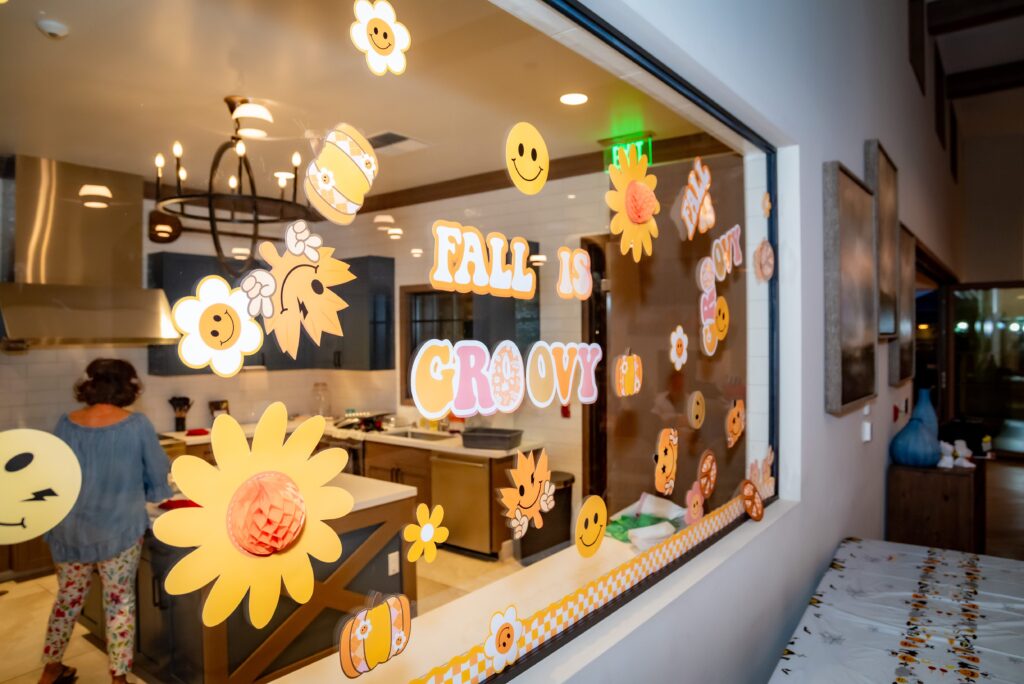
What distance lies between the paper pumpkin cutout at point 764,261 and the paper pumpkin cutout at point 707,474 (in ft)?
2.29

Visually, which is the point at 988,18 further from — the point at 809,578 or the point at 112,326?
the point at 112,326

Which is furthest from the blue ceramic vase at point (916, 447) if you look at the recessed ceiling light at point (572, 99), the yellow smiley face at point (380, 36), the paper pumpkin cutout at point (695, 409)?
the yellow smiley face at point (380, 36)

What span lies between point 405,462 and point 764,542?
1.53 meters

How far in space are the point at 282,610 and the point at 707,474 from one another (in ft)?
4.60

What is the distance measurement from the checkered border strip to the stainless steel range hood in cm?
64

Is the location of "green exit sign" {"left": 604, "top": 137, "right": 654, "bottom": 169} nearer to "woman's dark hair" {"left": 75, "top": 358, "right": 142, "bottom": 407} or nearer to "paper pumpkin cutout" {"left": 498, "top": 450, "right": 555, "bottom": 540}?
"paper pumpkin cutout" {"left": 498, "top": 450, "right": 555, "bottom": 540}

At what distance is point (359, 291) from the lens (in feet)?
2.86

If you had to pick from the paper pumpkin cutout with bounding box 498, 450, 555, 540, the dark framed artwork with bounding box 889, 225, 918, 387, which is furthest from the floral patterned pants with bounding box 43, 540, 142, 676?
the dark framed artwork with bounding box 889, 225, 918, 387

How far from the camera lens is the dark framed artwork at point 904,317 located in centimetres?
402

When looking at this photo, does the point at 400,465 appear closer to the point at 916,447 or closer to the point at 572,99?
the point at 572,99

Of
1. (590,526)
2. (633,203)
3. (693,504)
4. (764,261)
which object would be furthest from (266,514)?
(764,261)

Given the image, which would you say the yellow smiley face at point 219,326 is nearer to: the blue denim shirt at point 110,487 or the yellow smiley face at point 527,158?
the blue denim shirt at point 110,487

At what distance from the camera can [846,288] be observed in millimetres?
2674

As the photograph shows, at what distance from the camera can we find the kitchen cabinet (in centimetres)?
91
